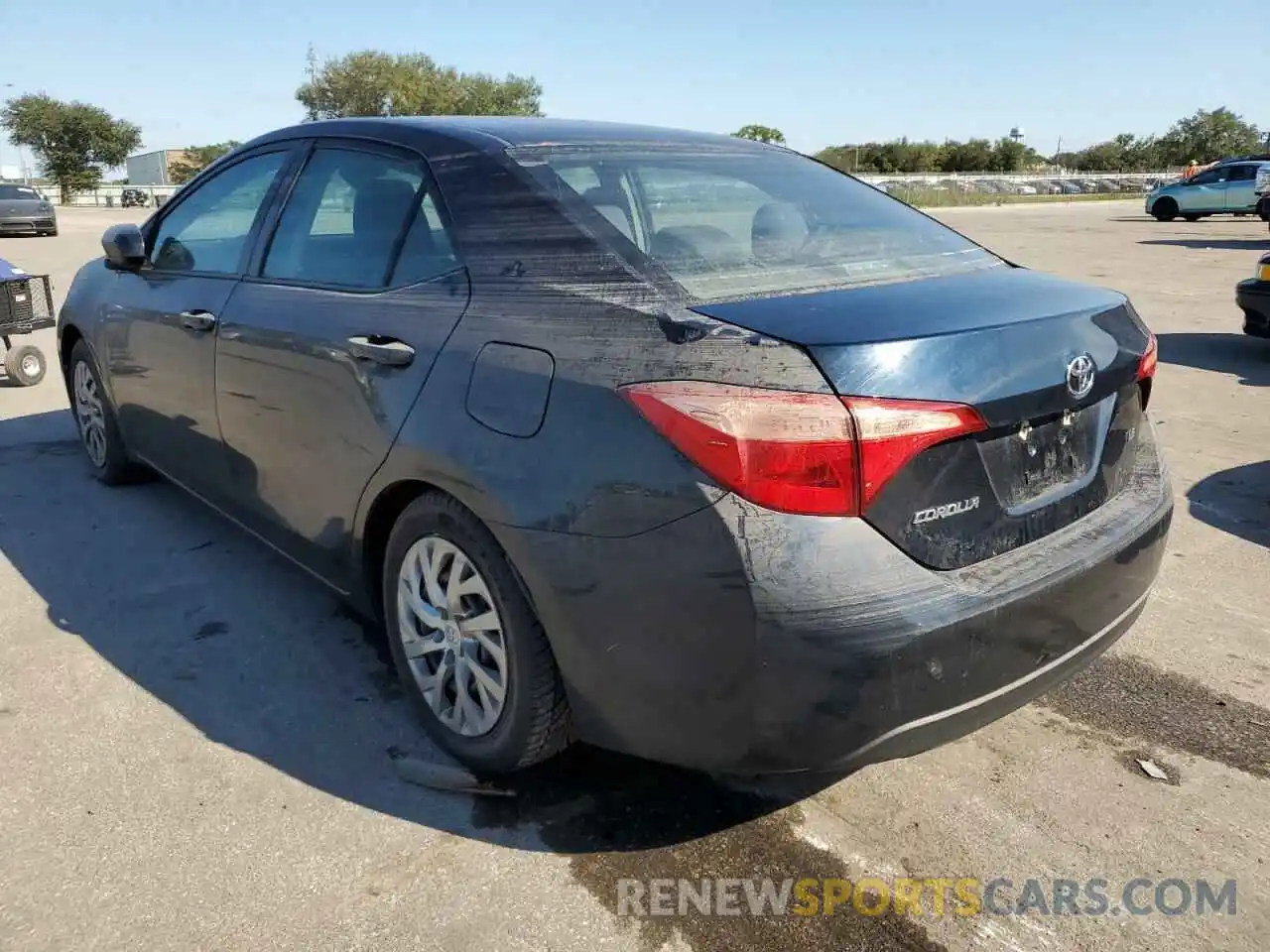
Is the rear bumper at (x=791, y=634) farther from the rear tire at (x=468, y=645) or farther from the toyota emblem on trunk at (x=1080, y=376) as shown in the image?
the toyota emblem on trunk at (x=1080, y=376)

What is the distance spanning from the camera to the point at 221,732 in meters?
2.88

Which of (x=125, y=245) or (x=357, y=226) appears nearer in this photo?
(x=357, y=226)

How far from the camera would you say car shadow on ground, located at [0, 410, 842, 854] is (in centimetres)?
253

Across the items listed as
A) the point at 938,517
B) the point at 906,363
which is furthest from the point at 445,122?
the point at 938,517

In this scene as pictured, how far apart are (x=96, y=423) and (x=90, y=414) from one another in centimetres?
12

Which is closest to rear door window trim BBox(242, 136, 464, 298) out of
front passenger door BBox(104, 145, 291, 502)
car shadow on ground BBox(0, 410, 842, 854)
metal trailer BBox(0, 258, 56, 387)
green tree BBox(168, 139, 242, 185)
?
front passenger door BBox(104, 145, 291, 502)

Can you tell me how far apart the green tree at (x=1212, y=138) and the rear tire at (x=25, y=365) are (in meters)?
93.2

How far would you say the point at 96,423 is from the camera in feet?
16.4

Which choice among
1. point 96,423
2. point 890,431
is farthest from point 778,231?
point 96,423

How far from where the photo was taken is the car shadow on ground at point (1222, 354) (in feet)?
25.6

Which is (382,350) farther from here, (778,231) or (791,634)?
(791,634)

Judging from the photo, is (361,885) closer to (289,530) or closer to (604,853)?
(604,853)

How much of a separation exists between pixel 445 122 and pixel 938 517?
6.29 ft

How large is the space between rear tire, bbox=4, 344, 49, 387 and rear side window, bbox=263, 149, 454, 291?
5.33 metres
